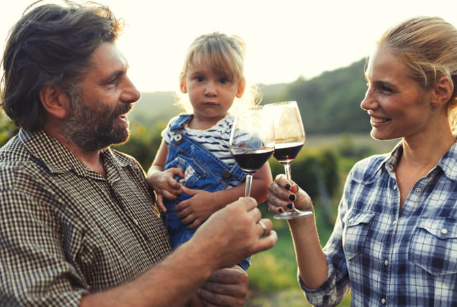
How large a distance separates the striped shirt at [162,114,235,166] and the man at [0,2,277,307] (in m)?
0.43

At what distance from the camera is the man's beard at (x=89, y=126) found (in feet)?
7.82

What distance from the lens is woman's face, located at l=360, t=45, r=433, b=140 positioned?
2430 millimetres

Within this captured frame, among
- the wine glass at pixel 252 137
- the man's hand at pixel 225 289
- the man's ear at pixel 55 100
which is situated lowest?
the man's hand at pixel 225 289

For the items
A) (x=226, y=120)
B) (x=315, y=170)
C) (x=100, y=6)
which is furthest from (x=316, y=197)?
(x=100, y=6)

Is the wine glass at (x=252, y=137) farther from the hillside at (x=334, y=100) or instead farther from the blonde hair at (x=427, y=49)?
the hillside at (x=334, y=100)

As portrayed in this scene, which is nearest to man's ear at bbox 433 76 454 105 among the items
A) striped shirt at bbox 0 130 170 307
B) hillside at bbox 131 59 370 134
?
striped shirt at bbox 0 130 170 307

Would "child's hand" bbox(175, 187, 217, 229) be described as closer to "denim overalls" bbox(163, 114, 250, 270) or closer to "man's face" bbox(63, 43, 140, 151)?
"denim overalls" bbox(163, 114, 250, 270)

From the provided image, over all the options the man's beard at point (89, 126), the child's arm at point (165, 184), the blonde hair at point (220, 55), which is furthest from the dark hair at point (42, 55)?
the blonde hair at point (220, 55)

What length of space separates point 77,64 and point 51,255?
3.20 feet

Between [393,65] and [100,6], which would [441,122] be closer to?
[393,65]

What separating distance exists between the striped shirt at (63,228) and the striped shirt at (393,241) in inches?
38.9

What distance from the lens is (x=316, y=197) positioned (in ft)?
38.5

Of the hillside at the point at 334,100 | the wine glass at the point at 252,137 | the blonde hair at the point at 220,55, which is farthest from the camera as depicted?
the hillside at the point at 334,100

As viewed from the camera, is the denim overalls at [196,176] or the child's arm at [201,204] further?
the denim overalls at [196,176]
